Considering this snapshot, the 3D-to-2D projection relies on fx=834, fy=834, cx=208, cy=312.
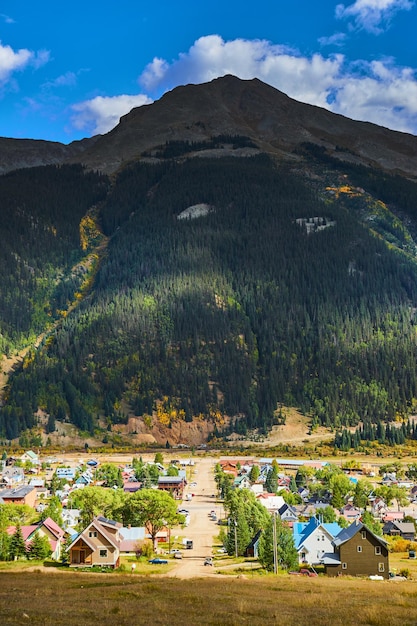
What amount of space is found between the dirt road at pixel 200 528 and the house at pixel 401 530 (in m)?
23.9

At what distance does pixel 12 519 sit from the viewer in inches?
4370

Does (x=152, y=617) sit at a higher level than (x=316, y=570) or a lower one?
higher

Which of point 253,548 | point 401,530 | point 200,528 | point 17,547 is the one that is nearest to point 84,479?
point 200,528

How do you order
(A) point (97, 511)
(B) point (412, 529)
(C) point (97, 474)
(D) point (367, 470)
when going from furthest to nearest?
(D) point (367, 470)
(C) point (97, 474)
(B) point (412, 529)
(A) point (97, 511)

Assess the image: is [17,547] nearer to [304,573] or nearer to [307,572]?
[304,573]

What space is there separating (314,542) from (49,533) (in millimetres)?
29818

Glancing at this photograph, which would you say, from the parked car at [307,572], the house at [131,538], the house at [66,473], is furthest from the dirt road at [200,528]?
the house at [66,473]

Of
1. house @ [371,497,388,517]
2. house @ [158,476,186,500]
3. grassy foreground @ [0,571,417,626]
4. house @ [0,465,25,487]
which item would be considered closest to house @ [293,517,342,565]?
grassy foreground @ [0,571,417,626]

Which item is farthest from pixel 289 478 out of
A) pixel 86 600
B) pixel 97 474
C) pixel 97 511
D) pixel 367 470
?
pixel 86 600

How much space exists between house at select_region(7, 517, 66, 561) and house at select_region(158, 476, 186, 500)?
63.1m

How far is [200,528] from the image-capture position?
395ft

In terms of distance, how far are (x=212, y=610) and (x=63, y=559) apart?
Result: 47.0 m

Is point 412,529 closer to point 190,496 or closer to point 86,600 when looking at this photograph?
point 190,496

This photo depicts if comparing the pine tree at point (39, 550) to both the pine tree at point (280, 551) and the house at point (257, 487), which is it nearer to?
the pine tree at point (280, 551)
